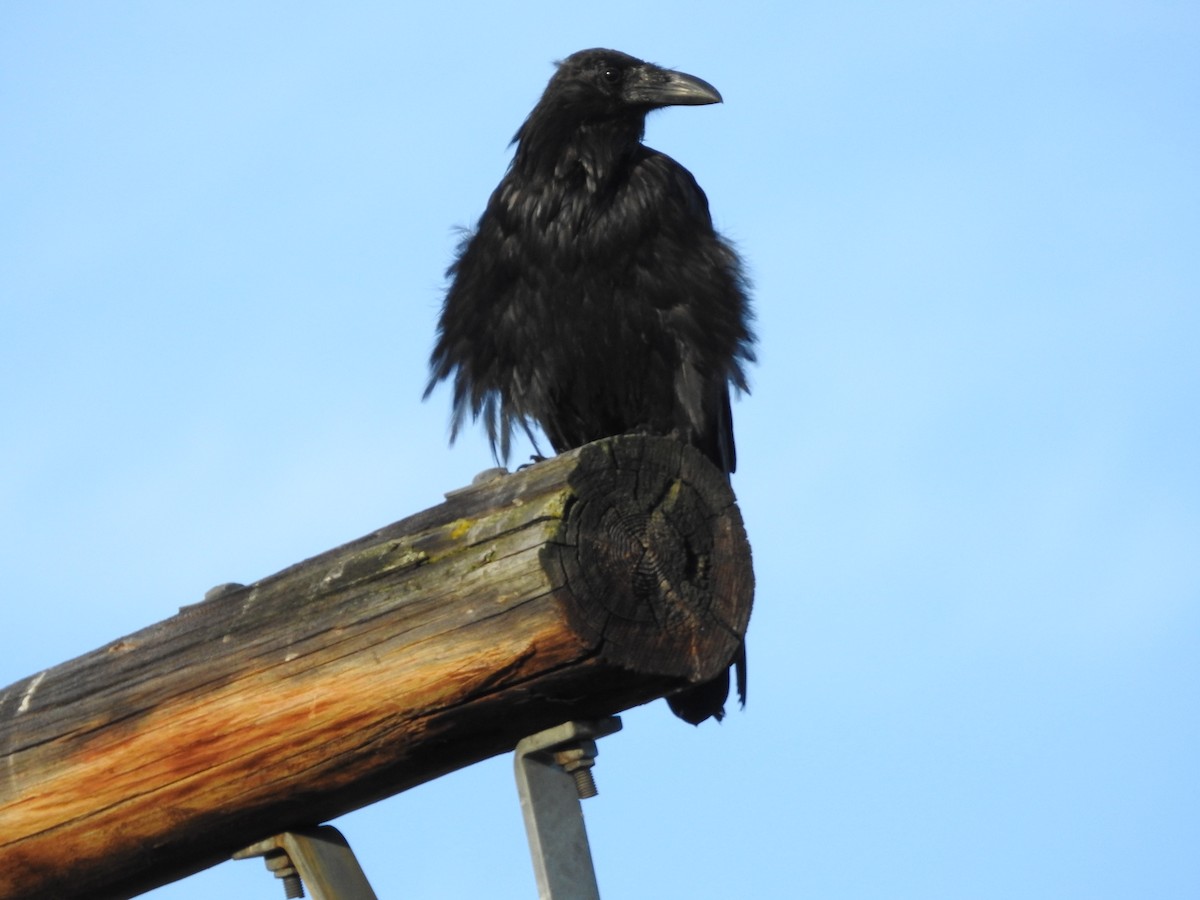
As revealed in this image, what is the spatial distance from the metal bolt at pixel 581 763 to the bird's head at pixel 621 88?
131 inches

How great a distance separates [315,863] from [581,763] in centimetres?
57

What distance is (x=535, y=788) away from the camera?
105 inches

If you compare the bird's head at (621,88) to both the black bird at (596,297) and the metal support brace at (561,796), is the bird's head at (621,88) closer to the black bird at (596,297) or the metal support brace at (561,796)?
the black bird at (596,297)

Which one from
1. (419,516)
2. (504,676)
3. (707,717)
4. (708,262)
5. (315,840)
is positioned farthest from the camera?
(708,262)

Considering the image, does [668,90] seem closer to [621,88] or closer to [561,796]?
[621,88]

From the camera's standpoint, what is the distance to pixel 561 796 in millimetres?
2684

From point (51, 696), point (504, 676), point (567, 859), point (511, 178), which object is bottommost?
point (567, 859)

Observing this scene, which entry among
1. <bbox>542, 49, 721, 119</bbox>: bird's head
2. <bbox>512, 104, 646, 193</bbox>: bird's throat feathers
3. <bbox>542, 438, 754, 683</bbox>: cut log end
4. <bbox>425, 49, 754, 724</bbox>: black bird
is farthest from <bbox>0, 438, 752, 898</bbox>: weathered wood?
<bbox>542, 49, 721, 119</bbox>: bird's head

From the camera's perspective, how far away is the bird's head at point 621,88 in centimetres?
568

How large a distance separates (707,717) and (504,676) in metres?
1.52

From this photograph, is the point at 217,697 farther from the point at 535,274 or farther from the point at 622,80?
the point at 622,80

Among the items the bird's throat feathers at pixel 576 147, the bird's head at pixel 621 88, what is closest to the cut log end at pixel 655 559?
the bird's throat feathers at pixel 576 147

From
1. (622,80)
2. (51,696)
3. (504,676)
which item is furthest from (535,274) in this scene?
(504,676)

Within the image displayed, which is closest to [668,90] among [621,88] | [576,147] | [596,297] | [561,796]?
[621,88]
